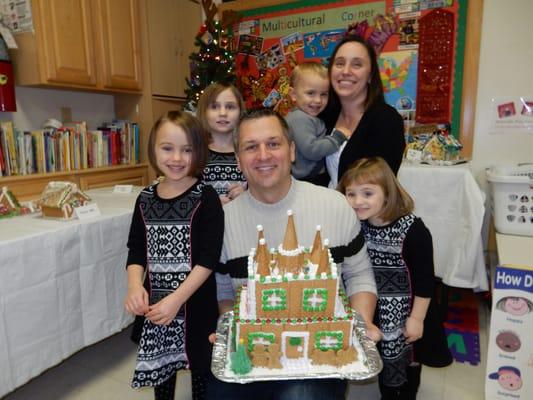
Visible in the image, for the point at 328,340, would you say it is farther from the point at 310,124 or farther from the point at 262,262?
the point at 310,124

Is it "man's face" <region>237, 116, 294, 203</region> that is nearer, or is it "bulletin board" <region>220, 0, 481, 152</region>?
"man's face" <region>237, 116, 294, 203</region>

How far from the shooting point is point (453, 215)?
2.46 metres

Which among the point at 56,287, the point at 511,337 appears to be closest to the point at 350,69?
the point at 511,337

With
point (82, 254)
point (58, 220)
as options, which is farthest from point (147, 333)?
point (58, 220)

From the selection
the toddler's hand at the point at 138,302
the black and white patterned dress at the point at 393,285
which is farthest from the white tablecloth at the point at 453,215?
the toddler's hand at the point at 138,302

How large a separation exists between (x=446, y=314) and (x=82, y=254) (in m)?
2.29

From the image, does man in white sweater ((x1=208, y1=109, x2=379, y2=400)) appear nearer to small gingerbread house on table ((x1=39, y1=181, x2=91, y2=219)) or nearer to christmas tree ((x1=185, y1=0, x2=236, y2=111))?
small gingerbread house on table ((x1=39, y1=181, x2=91, y2=219))

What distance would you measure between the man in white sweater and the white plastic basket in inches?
53.4

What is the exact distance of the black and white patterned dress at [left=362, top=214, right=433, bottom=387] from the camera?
1507mm

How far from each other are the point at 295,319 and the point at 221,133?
1.05m

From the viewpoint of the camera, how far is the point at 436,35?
2896 millimetres

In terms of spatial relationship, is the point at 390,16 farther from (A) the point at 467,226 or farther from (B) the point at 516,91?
(A) the point at 467,226

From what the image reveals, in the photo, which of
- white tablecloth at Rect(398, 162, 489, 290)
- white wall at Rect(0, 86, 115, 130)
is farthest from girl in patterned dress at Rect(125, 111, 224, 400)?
white wall at Rect(0, 86, 115, 130)

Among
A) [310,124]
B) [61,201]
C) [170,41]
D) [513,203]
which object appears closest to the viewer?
[310,124]
